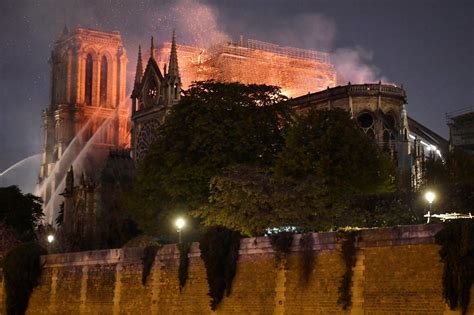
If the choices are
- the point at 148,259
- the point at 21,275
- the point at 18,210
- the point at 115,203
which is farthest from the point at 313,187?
the point at 115,203

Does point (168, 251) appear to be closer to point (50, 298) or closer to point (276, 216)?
point (276, 216)

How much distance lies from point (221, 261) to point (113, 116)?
278 feet

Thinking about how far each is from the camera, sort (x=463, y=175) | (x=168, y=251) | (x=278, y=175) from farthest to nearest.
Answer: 1. (x=463, y=175)
2. (x=278, y=175)
3. (x=168, y=251)

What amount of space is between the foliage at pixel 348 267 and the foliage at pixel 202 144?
731 inches

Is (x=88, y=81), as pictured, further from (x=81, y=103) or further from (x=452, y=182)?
(x=452, y=182)

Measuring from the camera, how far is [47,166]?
116750 millimetres

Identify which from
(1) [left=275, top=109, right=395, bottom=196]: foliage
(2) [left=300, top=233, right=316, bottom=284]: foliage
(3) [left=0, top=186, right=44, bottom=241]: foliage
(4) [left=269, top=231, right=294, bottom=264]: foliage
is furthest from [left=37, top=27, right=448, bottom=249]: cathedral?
(2) [left=300, top=233, right=316, bottom=284]: foliage

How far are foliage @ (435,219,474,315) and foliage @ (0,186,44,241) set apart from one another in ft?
157

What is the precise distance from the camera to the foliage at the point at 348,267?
30.7m

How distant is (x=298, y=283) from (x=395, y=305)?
4.59m

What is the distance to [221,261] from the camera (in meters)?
36.1

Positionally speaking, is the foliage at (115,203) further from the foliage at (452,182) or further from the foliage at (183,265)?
the foliage at (183,265)

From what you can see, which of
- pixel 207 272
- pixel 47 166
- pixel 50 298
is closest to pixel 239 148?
pixel 50 298

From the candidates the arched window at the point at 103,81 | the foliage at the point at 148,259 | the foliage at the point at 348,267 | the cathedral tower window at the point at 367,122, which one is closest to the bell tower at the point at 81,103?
the arched window at the point at 103,81
